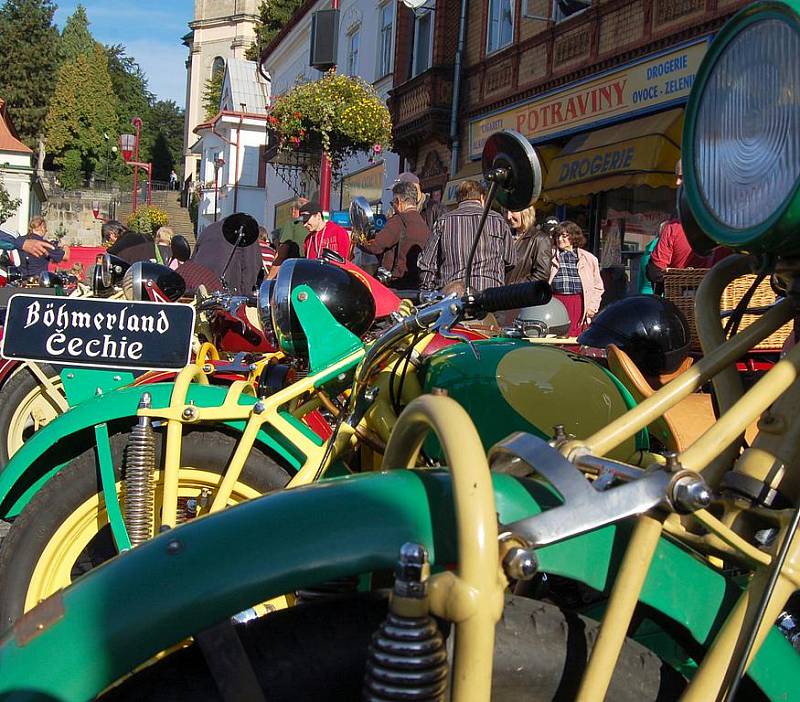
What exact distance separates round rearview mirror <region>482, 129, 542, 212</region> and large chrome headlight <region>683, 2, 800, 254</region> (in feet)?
1.51

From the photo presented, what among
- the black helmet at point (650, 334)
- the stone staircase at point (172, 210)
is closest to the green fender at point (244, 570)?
the black helmet at point (650, 334)

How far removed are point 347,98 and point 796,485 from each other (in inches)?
521

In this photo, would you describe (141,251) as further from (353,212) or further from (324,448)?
(324,448)

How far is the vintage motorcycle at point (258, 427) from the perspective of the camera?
2262 mm

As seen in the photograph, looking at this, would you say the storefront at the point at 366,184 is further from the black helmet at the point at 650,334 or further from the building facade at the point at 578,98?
the black helmet at the point at 650,334

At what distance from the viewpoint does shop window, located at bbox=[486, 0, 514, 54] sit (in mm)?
14858

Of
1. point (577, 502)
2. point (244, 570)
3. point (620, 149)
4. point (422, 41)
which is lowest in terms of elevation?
point (244, 570)

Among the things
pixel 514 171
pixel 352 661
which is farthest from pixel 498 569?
pixel 514 171

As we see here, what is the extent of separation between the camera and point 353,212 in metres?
3.96

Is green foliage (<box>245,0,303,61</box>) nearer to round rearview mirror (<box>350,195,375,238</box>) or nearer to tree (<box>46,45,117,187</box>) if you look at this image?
tree (<box>46,45,117,187</box>)

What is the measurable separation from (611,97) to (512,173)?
10665 millimetres

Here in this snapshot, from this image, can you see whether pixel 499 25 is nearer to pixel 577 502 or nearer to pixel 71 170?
pixel 577 502

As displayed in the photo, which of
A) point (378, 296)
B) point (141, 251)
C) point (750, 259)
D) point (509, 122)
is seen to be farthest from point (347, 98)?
point (750, 259)

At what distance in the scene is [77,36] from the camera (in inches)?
2987
